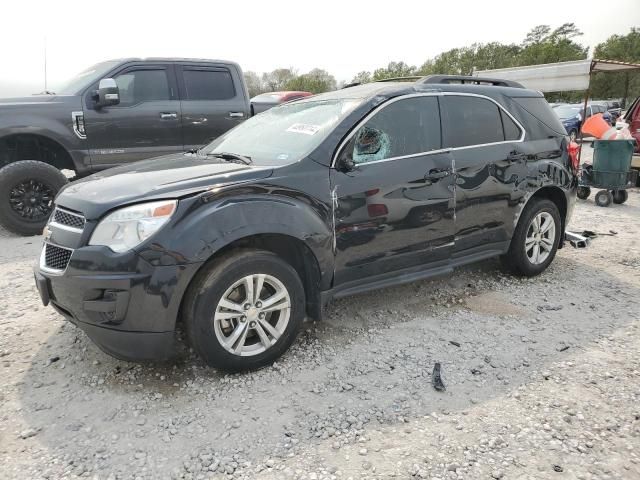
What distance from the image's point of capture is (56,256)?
2826mm

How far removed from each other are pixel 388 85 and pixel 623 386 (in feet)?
8.28

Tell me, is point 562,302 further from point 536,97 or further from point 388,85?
point 388,85

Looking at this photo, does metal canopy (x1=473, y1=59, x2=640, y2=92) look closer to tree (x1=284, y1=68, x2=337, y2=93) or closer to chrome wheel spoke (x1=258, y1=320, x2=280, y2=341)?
chrome wheel spoke (x1=258, y1=320, x2=280, y2=341)

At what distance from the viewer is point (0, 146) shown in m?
6.27

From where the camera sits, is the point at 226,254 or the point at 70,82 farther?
the point at 70,82

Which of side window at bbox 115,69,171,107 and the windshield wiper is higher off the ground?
side window at bbox 115,69,171,107

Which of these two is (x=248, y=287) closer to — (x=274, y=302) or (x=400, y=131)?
(x=274, y=302)

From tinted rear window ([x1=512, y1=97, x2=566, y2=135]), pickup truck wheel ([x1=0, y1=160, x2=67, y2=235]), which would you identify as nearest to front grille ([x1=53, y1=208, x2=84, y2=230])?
pickup truck wheel ([x1=0, y1=160, x2=67, y2=235])

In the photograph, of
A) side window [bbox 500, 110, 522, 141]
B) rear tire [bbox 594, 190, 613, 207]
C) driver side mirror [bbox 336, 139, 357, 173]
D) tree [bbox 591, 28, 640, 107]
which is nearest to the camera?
driver side mirror [bbox 336, 139, 357, 173]

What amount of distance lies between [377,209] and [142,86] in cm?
464

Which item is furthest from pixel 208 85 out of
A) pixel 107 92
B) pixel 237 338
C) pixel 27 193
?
pixel 237 338

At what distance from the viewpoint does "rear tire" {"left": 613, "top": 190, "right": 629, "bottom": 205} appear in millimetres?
8289

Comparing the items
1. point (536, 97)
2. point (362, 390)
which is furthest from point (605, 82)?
point (362, 390)

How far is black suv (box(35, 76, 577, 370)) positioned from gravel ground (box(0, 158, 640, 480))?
31 cm
